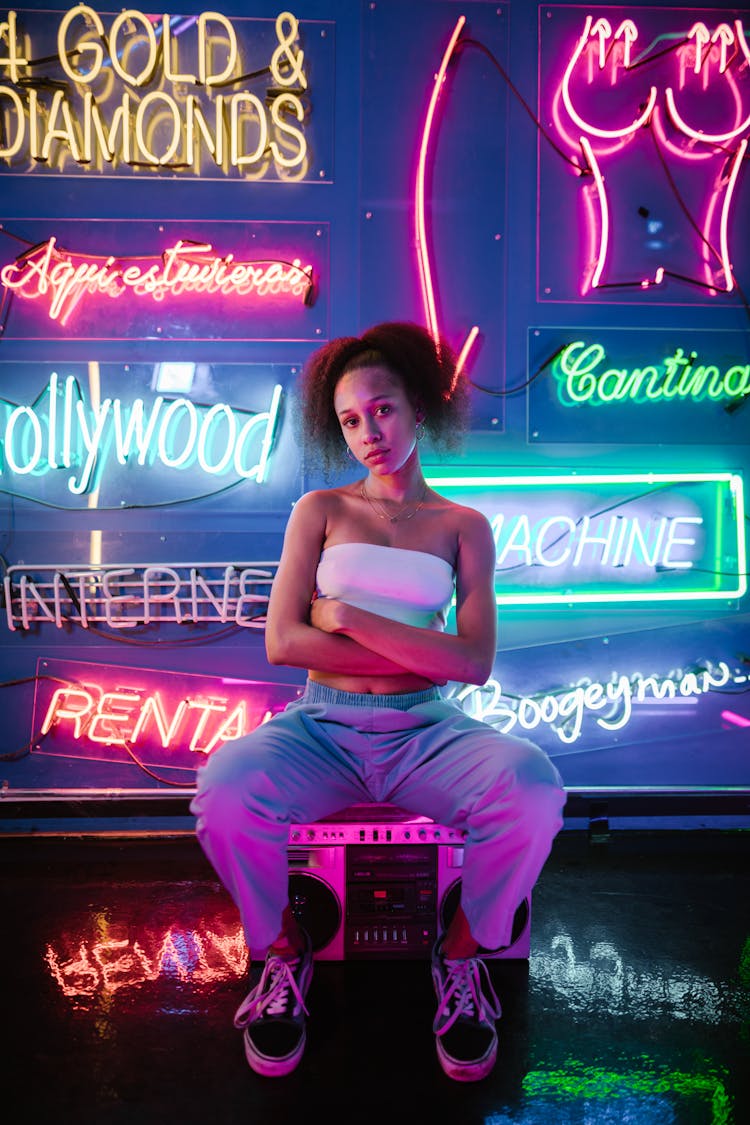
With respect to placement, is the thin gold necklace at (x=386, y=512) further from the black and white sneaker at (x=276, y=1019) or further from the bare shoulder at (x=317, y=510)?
the black and white sneaker at (x=276, y=1019)

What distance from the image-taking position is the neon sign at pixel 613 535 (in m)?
3.44

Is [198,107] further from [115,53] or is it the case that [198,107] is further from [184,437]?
[184,437]

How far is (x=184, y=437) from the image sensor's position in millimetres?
3408

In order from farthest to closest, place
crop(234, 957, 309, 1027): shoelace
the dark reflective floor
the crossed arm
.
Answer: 1. the crossed arm
2. crop(234, 957, 309, 1027): shoelace
3. the dark reflective floor

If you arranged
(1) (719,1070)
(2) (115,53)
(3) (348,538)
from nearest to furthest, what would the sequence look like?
(1) (719,1070) → (3) (348,538) → (2) (115,53)

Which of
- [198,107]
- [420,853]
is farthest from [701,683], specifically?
[198,107]

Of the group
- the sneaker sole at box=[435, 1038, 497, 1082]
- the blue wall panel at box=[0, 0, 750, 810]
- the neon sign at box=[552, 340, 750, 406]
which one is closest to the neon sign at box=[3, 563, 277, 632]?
the blue wall panel at box=[0, 0, 750, 810]

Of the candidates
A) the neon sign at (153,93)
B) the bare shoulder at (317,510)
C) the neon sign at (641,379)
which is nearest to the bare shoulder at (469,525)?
the bare shoulder at (317,510)

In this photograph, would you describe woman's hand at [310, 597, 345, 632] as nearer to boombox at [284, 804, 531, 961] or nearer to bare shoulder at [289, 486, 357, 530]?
bare shoulder at [289, 486, 357, 530]

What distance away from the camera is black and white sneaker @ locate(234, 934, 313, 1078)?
1.83 metres

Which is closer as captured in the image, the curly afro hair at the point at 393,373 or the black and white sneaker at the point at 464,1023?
the black and white sneaker at the point at 464,1023

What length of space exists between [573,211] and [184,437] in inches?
77.3

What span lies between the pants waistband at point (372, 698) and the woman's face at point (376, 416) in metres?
0.66

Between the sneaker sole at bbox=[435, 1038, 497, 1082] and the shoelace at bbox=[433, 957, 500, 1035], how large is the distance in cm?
7
